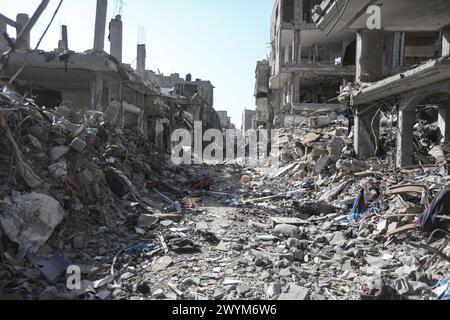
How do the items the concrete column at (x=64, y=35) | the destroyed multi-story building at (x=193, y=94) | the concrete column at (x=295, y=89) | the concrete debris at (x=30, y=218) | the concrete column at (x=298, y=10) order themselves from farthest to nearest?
1. the destroyed multi-story building at (x=193, y=94)
2. the concrete column at (x=298, y=10)
3. the concrete column at (x=295, y=89)
4. the concrete column at (x=64, y=35)
5. the concrete debris at (x=30, y=218)

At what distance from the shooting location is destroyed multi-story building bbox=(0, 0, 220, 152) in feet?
42.0

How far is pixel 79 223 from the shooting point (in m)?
6.55

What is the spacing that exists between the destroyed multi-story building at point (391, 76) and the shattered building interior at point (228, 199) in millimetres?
47

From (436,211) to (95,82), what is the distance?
12.1 metres

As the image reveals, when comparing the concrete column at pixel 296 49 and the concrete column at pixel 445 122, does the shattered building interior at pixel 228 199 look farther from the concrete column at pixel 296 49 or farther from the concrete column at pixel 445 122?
the concrete column at pixel 296 49

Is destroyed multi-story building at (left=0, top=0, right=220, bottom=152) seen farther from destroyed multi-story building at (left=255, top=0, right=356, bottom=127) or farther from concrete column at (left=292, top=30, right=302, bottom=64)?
concrete column at (left=292, top=30, right=302, bottom=64)

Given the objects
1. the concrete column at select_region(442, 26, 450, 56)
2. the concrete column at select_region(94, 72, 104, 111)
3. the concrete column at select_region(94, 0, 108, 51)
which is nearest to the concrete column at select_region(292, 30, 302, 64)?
the concrete column at select_region(94, 0, 108, 51)

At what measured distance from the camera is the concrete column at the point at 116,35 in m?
19.7

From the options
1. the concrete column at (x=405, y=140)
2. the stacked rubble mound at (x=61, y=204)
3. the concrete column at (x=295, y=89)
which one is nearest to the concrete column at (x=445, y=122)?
the concrete column at (x=405, y=140)

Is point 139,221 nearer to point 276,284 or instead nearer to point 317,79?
point 276,284

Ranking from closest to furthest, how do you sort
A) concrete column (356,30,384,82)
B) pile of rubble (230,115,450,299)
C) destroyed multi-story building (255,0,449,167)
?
pile of rubble (230,115,450,299) → destroyed multi-story building (255,0,449,167) → concrete column (356,30,384,82)

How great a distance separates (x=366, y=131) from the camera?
490 inches

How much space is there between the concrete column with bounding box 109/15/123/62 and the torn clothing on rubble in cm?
1737
